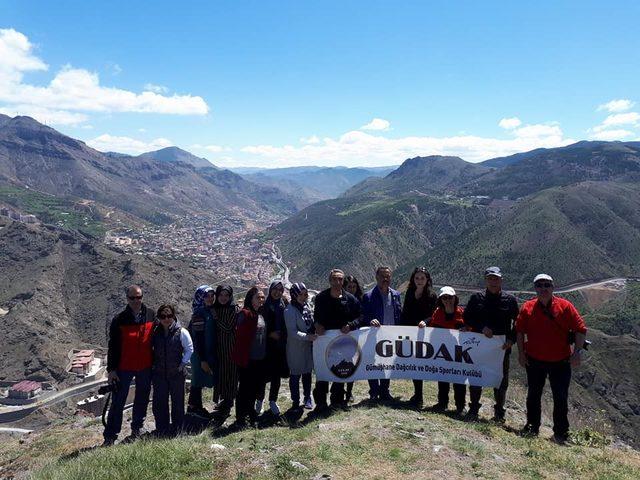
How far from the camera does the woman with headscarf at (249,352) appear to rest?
318 inches

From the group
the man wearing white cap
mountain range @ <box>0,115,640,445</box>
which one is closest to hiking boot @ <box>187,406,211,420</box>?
the man wearing white cap

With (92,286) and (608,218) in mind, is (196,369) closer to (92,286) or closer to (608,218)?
(92,286)

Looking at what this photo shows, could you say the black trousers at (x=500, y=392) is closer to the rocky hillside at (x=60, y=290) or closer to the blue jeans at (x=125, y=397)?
the blue jeans at (x=125, y=397)

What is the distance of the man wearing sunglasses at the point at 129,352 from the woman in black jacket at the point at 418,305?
5.29 meters

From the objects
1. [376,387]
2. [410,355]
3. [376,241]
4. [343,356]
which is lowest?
[376,241]

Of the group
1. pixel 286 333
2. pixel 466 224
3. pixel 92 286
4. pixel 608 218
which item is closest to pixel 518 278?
pixel 608 218

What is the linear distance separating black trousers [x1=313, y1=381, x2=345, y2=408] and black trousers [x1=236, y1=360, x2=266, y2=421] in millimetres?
1237

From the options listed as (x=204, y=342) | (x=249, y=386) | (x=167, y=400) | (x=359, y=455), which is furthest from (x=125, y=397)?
(x=359, y=455)

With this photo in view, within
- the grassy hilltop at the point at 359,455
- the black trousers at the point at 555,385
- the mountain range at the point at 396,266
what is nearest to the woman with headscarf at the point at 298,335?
the grassy hilltop at the point at 359,455

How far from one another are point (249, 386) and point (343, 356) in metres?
2.01

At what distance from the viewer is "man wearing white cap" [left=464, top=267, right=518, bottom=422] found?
848 centimetres

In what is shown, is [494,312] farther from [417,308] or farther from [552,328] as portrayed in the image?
[417,308]

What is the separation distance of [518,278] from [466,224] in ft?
288

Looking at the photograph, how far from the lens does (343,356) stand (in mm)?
8922
